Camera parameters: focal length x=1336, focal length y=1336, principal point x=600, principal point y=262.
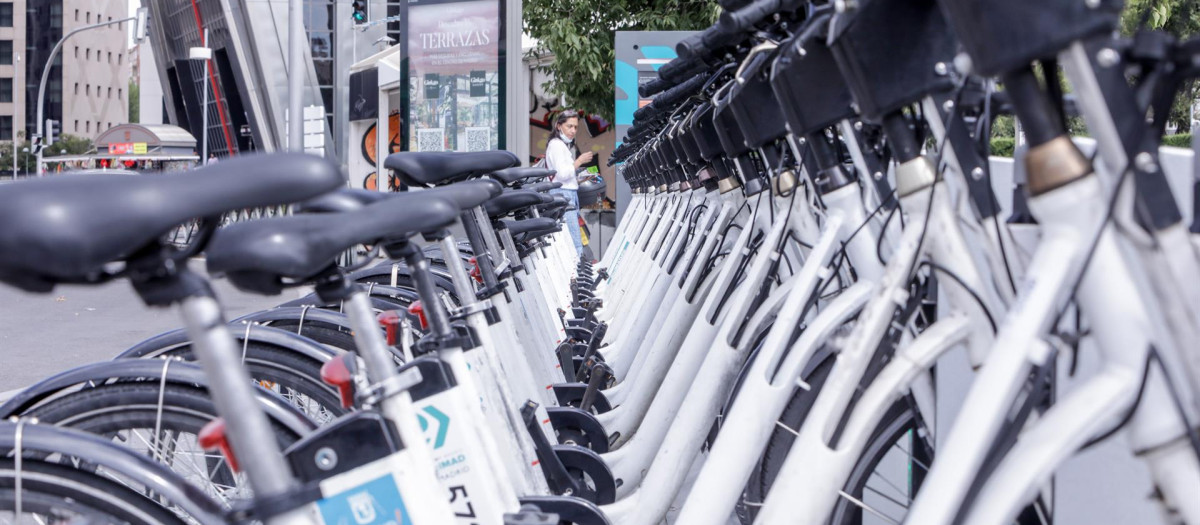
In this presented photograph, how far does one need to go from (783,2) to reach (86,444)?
143 cm

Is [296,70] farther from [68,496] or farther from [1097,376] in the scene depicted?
[1097,376]

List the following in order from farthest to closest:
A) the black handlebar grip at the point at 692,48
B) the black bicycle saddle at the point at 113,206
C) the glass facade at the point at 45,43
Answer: the glass facade at the point at 45,43 < the black handlebar grip at the point at 692,48 < the black bicycle saddle at the point at 113,206

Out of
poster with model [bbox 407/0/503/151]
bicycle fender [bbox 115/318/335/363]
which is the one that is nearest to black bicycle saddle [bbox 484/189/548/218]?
bicycle fender [bbox 115/318/335/363]

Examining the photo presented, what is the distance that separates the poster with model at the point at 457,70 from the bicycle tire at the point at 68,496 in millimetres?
10723

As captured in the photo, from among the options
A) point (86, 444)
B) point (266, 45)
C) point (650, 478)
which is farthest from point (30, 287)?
point (266, 45)

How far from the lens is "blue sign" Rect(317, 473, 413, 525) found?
203cm

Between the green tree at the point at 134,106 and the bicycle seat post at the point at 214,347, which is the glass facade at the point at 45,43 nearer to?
the green tree at the point at 134,106

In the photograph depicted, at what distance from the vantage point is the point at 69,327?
9.52 meters

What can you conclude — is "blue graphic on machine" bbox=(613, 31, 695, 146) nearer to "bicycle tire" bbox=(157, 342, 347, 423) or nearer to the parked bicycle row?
the parked bicycle row

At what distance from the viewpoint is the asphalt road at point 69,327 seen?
735 cm

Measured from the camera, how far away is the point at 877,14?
6.34 ft

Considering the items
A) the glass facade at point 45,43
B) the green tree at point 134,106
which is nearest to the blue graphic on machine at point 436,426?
the glass facade at point 45,43

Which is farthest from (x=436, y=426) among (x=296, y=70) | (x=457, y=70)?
(x=296, y=70)

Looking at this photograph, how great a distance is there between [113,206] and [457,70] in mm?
11482
